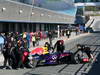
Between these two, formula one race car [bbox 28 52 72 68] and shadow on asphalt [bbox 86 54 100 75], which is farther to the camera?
formula one race car [bbox 28 52 72 68]

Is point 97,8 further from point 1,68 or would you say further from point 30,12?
point 1,68

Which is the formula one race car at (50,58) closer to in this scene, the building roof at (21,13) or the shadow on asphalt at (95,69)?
the shadow on asphalt at (95,69)

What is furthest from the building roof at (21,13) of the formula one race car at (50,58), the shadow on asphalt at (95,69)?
the shadow on asphalt at (95,69)

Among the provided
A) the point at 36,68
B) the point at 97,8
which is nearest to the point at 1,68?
the point at 36,68

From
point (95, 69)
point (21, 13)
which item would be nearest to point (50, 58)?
point (95, 69)

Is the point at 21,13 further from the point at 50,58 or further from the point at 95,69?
the point at 95,69

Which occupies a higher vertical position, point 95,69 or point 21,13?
point 21,13

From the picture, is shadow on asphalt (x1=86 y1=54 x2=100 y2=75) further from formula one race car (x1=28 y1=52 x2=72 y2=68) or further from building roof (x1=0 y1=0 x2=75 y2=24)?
building roof (x1=0 y1=0 x2=75 y2=24)

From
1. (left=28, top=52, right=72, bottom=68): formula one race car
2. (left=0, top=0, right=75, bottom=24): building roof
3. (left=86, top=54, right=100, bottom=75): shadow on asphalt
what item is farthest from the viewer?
(left=0, top=0, right=75, bottom=24): building roof

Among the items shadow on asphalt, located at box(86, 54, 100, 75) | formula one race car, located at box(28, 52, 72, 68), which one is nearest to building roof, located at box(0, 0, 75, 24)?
formula one race car, located at box(28, 52, 72, 68)

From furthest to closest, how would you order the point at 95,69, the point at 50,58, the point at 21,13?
the point at 21,13 < the point at 50,58 < the point at 95,69

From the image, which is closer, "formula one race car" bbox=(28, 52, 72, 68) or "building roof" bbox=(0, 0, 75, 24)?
"formula one race car" bbox=(28, 52, 72, 68)

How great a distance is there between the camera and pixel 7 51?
15.2m

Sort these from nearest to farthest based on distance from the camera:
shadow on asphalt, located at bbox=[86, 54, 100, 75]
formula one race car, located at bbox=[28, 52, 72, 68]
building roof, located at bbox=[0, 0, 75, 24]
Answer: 1. shadow on asphalt, located at bbox=[86, 54, 100, 75]
2. formula one race car, located at bbox=[28, 52, 72, 68]
3. building roof, located at bbox=[0, 0, 75, 24]
